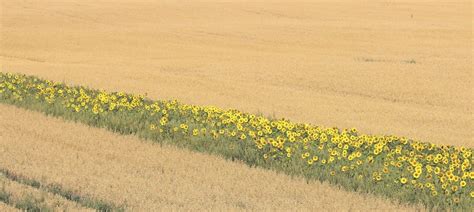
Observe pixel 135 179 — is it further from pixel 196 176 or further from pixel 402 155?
pixel 402 155

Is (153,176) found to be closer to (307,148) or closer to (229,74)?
(307,148)

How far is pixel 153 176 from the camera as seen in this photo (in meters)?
11.5

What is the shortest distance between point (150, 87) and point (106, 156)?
12.2 meters

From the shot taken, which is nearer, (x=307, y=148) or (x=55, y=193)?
(x=55, y=193)

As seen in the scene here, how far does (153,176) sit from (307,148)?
2.73 meters

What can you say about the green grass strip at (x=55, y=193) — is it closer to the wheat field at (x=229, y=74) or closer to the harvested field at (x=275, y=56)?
the wheat field at (x=229, y=74)

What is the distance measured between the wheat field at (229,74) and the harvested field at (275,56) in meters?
0.07

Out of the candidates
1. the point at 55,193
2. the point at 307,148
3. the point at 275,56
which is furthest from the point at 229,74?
the point at 55,193

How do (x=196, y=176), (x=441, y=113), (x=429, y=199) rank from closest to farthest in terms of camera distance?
(x=429, y=199), (x=196, y=176), (x=441, y=113)

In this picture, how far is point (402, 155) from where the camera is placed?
12.7 metres

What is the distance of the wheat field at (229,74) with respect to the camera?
36.7 feet

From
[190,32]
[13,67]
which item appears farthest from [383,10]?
[13,67]

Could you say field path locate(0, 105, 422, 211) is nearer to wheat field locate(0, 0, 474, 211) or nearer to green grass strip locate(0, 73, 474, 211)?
wheat field locate(0, 0, 474, 211)

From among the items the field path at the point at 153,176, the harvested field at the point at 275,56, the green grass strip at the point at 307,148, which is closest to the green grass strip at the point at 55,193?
the field path at the point at 153,176
